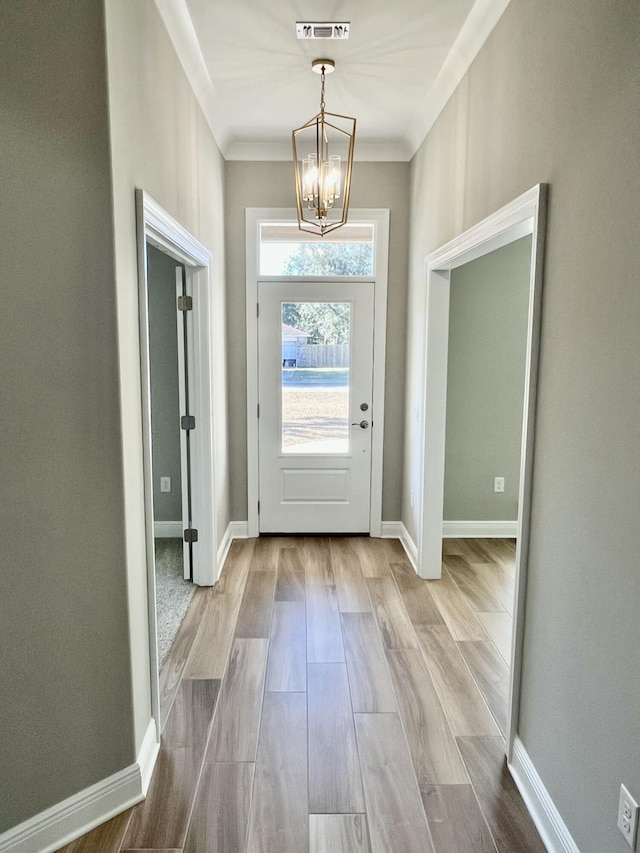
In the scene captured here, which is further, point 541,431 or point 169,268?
point 169,268

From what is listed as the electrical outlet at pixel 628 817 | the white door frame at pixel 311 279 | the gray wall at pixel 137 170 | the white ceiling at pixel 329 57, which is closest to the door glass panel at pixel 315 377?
the white door frame at pixel 311 279

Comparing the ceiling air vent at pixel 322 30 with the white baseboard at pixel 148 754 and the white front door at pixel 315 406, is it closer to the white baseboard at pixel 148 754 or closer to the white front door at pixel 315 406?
the white front door at pixel 315 406

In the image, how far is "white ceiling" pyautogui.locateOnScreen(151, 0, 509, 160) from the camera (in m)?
2.40

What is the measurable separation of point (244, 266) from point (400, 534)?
2385mm

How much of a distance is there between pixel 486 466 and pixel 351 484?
3.57 ft

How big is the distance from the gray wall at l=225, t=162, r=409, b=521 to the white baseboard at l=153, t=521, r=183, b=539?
0.56 meters

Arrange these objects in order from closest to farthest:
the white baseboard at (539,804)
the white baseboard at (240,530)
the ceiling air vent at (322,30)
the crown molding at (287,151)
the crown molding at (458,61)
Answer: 1. the white baseboard at (539,804)
2. the crown molding at (458,61)
3. the ceiling air vent at (322,30)
4. the crown molding at (287,151)
5. the white baseboard at (240,530)

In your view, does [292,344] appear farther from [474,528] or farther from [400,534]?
[474,528]

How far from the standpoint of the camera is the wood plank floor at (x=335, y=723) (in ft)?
5.95

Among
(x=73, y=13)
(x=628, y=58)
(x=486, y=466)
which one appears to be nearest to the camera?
(x=628, y=58)

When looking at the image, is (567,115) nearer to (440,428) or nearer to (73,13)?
(73,13)

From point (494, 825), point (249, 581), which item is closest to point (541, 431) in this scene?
point (494, 825)

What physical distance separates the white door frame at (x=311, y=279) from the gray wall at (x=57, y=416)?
100 inches

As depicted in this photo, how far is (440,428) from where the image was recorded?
364 cm
